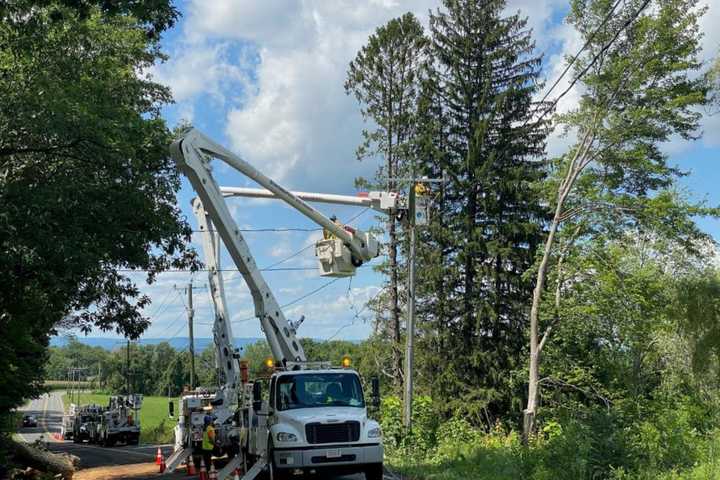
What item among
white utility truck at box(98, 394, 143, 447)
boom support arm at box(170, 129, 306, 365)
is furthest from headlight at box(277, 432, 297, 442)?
white utility truck at box(98, 394, 143, 447)

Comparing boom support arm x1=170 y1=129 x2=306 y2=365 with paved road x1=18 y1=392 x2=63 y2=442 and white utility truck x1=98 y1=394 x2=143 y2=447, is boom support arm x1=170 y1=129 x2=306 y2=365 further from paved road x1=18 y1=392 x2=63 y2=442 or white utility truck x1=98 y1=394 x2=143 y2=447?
white utility truck x1=98 y1=394 x2=143 y2=447

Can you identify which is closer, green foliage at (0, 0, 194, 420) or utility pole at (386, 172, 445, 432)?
green foliage at (0, 0, 194, 420)

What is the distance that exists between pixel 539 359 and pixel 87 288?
20896 millimetres

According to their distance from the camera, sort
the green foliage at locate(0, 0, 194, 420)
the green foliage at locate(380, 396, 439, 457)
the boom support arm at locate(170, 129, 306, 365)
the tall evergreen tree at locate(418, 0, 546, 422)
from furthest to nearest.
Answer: the tall evergreen tree at locate(418, 0, 546, 422)
the green foliage at locate(380, 396, 439, 457)
the boom support arm at locate(170, 129, 306, 365)
the green foliage at locate(0, 0, 194, 420)

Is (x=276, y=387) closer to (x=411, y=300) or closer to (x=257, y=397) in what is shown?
(x=257, y=397)

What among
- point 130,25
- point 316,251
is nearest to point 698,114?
point 316,251

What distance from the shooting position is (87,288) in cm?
1842

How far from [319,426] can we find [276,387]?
1.50 m

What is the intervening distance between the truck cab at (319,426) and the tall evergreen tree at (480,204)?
22094mm

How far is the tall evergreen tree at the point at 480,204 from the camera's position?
3666cm

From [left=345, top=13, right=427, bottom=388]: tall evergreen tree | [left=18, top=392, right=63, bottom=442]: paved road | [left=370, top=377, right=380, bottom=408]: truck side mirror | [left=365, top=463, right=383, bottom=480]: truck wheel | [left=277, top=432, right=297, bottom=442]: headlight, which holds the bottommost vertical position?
[left=18, top=392, right=63, bottom=442]: paved road

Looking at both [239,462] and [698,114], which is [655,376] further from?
[239,462]

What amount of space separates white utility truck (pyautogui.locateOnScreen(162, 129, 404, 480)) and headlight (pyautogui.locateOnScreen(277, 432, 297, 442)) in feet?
0.06

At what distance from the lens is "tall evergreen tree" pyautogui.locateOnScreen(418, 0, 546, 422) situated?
36656mm
